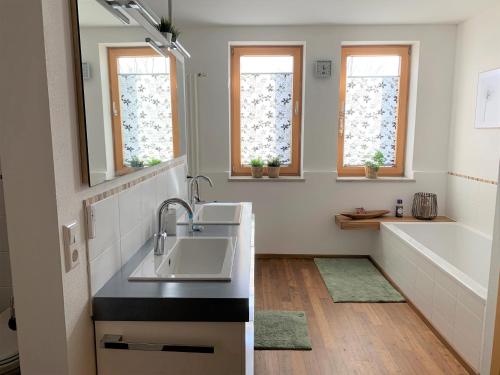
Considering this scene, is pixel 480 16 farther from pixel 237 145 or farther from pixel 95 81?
pixel 95 81

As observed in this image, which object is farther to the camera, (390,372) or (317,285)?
(317,285)

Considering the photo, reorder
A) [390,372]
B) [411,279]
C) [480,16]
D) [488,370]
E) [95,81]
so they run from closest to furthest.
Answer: [95,81] < [488,370] < [390,372] < [411,279] < [480,16]

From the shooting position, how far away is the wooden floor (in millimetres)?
2168

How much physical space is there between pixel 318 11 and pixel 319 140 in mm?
1211

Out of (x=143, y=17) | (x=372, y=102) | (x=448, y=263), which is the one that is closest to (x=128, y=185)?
(x=143, y=17)

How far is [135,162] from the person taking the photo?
1646 mm

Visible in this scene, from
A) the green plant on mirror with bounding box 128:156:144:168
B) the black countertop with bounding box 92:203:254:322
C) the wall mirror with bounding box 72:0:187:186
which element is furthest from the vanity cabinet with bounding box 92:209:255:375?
the green plant on mirror with bounding box 128:156:144:168

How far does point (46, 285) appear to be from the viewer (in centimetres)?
102

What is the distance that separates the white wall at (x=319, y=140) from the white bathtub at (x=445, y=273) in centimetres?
45

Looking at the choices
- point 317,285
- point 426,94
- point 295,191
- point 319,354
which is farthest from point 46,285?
point 426,94

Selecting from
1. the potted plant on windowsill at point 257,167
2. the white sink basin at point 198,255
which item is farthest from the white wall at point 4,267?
the potted plant on windowsill at point 257,167

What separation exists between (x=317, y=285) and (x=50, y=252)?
2.68m

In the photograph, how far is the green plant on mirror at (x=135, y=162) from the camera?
1.60 metres

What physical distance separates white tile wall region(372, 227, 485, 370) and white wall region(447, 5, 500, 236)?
2.60 feet
